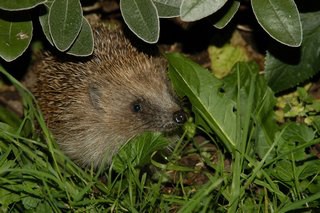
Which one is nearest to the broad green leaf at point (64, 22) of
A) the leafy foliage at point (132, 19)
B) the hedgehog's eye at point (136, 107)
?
the leafy foliage at point (132, 19)

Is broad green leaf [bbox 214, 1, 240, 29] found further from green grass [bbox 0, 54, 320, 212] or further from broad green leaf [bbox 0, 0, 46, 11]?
broad green leaf [bbox 0, 0, 46, 11]

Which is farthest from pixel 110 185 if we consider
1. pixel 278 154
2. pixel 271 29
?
pixel 271 29

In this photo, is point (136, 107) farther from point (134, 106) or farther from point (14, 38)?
point (14, 38)

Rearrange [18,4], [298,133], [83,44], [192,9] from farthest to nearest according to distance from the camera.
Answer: [298,133], [83,44], [18,4], [192,9]

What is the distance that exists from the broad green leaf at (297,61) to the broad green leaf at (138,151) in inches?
34.0

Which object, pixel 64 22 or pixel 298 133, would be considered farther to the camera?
pixel 298 133

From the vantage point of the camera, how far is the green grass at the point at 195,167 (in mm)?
3504

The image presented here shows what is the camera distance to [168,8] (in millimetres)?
3639

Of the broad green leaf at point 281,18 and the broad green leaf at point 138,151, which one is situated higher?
the broad green leaf at point 281,18

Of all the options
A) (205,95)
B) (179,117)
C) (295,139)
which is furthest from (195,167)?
(295,139)

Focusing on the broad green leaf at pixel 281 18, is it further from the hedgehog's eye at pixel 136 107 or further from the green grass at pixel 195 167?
the hedgehog's eye at pixel 136 107

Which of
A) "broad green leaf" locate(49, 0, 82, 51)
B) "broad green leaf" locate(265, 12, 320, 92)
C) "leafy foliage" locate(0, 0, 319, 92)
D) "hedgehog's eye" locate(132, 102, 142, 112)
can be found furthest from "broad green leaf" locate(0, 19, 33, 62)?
"broad green leaf" locate(265, 12, 320, 92)

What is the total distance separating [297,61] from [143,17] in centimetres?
109

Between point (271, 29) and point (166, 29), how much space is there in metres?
1.53
